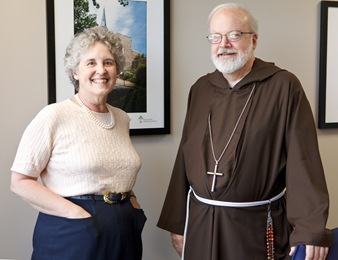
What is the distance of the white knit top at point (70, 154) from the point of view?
4.89 ft

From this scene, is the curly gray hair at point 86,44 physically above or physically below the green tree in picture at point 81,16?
below

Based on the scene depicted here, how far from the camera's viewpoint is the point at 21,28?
183 centimetres

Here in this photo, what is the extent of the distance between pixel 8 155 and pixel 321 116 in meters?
1.54

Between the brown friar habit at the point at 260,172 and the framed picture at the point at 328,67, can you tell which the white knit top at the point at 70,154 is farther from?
the framed picture at the point at 328,67

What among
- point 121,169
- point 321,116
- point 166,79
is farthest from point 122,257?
point 321,116

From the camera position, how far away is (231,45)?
5.49 feet

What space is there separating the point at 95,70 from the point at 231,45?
1.70ft

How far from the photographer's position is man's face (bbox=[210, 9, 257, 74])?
1666 millimetres

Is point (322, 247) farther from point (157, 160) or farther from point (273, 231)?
point (157, 160)

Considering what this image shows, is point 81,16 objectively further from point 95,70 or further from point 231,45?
point 231,45

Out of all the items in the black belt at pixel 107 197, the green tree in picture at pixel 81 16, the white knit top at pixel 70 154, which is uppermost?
the green tree in picture at pixel 81 16

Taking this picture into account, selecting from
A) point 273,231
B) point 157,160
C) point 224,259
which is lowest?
point 224,259

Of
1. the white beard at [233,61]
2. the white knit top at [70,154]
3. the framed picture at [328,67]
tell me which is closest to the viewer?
the white knit top at [70,154]

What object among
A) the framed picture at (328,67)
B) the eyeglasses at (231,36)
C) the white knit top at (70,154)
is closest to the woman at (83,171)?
the white knit top at (70,154)
